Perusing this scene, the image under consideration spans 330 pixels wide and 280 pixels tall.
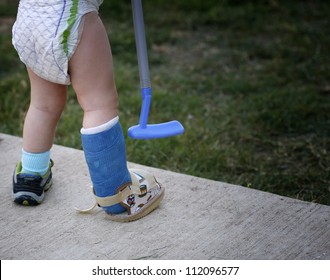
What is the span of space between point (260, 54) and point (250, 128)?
Result: 1.35 m

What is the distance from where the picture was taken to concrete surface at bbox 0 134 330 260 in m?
2.15

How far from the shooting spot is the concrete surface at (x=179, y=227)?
2.15m

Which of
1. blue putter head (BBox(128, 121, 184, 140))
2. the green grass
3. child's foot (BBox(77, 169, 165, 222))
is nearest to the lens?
blue putter head (BBox(128, 121, 184, 140))

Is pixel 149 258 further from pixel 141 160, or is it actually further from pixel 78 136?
pixel 78 136

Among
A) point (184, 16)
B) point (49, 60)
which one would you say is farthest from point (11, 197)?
point (184, 16)

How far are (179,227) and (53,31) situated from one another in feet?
2.65

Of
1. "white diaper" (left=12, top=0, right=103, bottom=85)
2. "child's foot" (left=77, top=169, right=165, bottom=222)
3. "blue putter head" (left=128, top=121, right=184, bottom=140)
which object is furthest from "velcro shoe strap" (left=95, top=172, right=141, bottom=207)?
"white diaper" (left=12, top=0, right=103, bottom=85)

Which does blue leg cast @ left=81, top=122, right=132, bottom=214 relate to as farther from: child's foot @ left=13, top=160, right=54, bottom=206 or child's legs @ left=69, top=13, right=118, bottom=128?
child's foot @ left=13, top=160, right=54, bottom=206

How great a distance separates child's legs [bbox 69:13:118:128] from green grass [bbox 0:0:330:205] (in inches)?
40.4

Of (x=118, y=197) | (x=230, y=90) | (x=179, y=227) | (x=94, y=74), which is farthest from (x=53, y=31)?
(x=230, y=90)

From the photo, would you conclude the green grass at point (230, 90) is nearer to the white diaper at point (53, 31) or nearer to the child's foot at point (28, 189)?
the child's foot at point (28, 189)

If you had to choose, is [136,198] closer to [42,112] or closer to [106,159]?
[106,159]

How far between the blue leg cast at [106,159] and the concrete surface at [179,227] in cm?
16

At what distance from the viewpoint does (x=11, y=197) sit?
2.56m
